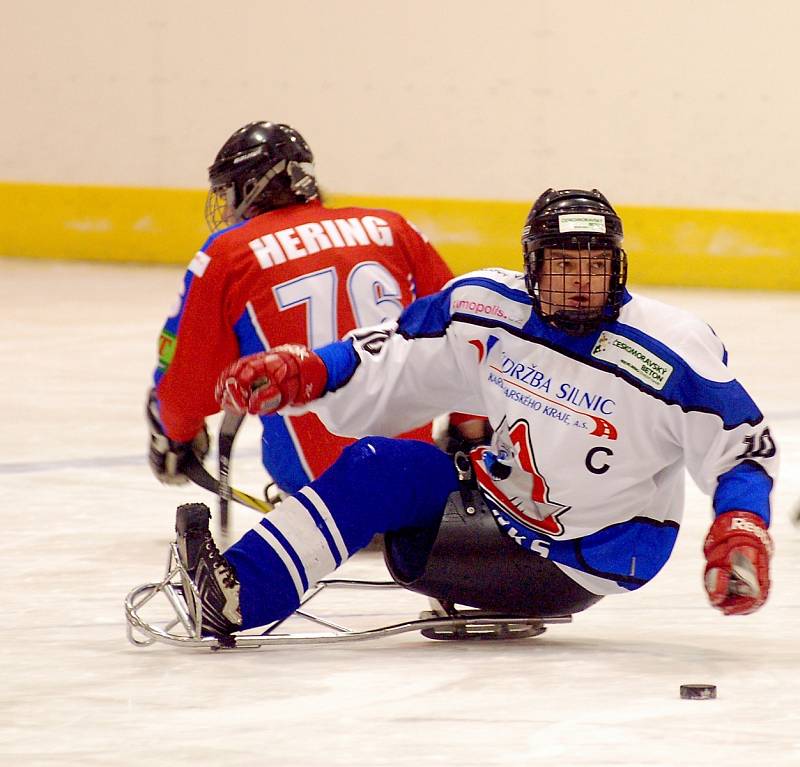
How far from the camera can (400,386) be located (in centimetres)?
329

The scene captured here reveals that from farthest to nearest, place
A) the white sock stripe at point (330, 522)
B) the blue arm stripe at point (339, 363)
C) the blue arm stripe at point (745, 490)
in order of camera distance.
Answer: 1. the blue arm stripe at point (339, 363)
2. the white sock stripe at point (330, 522)
3. the blue arm stripe at point (745, 490)

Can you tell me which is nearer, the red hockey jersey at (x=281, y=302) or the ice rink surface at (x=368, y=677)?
the ice rink surface at (x=368, y=677)

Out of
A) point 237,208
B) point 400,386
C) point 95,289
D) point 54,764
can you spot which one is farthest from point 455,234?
point 54,764

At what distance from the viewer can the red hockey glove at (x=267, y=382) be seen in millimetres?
3068

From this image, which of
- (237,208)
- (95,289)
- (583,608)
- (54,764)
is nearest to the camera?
(54,764)

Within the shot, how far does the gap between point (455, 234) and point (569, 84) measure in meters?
1.04

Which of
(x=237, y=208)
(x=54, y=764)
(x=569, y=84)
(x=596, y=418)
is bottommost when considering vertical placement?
(x=54, y=764)

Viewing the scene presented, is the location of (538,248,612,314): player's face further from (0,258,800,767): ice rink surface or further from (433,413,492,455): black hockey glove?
(433,413,492,455): black hockey glove

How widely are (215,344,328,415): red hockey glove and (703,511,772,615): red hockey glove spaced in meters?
0.75

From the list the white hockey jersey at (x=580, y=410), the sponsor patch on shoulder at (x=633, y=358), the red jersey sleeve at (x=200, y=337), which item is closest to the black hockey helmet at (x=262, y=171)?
the red jersey sleeve at (x=200, y=337)

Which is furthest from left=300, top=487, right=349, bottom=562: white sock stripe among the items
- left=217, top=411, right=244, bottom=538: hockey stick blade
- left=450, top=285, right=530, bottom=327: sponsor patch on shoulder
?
left=217, top=411, right=244, bottom=538: hockey stick blade

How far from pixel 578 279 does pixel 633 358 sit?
0.51 feet

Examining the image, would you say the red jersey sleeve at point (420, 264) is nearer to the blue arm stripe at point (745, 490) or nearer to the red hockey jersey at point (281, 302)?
the red hockey jersey at point (281, 302)

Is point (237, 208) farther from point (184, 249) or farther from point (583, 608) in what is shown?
point (184, 249)
